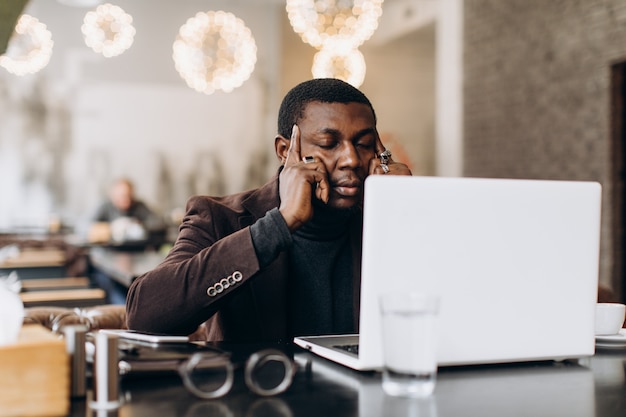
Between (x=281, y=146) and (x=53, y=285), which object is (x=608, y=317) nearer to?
(x=281, y=146)

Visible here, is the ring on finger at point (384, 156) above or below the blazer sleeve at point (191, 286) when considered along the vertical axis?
above

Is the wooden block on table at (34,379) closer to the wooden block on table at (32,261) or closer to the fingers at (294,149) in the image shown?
the fingers at (294,149)

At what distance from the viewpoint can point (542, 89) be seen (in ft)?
21.0

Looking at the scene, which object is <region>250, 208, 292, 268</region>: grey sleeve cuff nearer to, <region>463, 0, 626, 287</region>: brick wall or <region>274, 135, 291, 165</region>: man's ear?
<region>274, 135, 291, 165</region>: man's ear

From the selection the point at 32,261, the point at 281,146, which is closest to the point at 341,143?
the point at 281,146

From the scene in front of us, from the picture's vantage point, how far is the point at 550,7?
632cm

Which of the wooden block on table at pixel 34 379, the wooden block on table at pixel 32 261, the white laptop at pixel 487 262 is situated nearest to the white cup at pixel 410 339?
the white laptop at pixel 487 262

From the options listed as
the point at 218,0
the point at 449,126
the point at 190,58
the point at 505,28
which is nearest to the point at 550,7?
the point at 505,28

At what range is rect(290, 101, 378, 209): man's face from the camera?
5.33 ft

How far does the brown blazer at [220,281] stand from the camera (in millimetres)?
1410

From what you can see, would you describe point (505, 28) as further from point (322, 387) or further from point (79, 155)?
point (322, 387)

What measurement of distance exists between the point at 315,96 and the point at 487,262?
734 millimetres

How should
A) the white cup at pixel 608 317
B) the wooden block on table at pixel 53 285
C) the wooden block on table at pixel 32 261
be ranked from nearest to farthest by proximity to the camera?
the white cup at pixel 608 317 < the wooden block on table at pixel 53 285 < the wooden block on table at pixel 32 261

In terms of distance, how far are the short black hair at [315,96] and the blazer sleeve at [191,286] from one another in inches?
16.6
